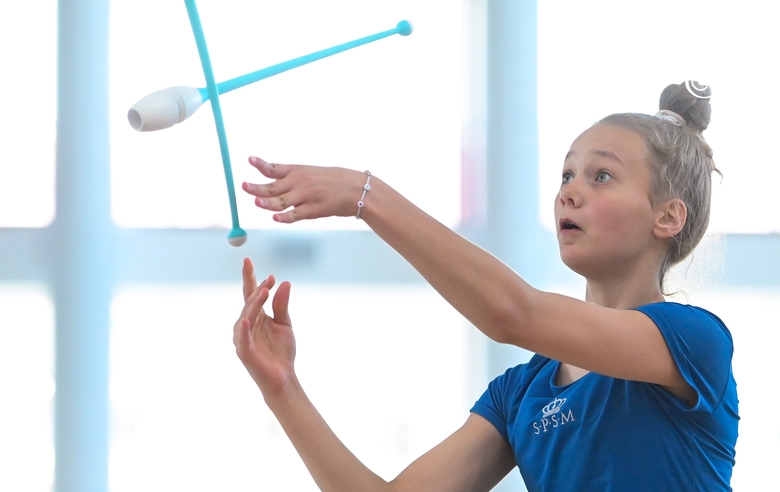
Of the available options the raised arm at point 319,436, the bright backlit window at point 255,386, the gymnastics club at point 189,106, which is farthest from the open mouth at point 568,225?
the bright backlit window at point 255,386

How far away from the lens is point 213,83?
0.98m

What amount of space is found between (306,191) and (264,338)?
A: 336mm

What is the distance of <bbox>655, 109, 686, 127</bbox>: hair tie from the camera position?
1244 millimetres

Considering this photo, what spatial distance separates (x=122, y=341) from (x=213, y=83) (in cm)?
104

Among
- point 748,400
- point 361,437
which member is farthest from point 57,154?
point 748,400

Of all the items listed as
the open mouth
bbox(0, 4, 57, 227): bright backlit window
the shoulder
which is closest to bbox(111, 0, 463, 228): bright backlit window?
bbox(0, 4, 57, 227): bright backlit window

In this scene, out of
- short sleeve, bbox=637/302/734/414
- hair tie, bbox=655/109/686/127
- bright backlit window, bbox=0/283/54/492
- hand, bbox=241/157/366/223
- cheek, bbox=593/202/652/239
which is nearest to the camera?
hand, bbox=241/157/366/223

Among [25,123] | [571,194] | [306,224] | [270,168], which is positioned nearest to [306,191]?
[270,168]

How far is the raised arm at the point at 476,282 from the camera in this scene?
35.0 inches

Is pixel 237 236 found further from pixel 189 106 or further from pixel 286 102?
pixel 286 102

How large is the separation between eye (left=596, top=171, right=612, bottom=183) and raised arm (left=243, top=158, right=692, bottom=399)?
0.23 meters

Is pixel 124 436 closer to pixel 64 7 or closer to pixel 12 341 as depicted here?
pixel 12 341

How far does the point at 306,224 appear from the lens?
6.26 ft

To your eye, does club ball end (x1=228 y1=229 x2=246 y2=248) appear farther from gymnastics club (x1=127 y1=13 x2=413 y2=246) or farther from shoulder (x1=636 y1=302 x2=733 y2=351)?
shoulder (x1=636 y1=302 x2=733 y2=351)
